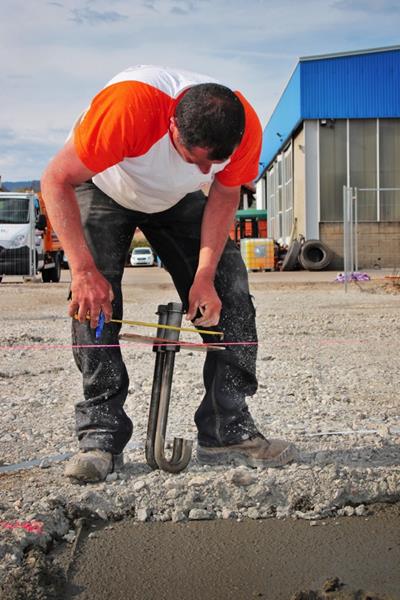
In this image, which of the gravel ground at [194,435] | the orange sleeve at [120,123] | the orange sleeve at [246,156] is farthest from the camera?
the orange sleeve at [246,156]

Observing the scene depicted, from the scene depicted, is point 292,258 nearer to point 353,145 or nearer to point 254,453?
point 353,145

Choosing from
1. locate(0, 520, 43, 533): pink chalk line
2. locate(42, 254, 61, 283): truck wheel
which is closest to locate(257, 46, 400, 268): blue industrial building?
locate(42, 254, 61, 283): truck wheel

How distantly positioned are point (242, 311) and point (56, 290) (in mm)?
13440

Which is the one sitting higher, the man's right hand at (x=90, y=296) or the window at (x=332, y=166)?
the window at (x=332, y=166)

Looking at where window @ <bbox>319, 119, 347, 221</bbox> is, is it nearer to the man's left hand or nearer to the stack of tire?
the stack of tire

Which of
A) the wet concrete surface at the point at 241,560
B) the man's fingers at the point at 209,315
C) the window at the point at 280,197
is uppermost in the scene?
the window at the point at 280,197

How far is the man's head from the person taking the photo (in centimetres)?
280

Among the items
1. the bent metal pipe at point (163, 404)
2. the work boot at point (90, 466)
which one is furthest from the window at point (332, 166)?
the work boot at point (90, 466)

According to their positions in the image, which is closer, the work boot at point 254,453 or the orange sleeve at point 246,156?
the orange sleeve at point 246,156

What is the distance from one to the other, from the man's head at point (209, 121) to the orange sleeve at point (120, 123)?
0.09 meters

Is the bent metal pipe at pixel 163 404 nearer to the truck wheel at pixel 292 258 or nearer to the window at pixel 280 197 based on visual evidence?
the truck wheel at pixel 292 258

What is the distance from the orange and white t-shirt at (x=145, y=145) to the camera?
2844mm

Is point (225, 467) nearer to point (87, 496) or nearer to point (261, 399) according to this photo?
point (87, 496)

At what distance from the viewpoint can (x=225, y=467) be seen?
11.3 feet
